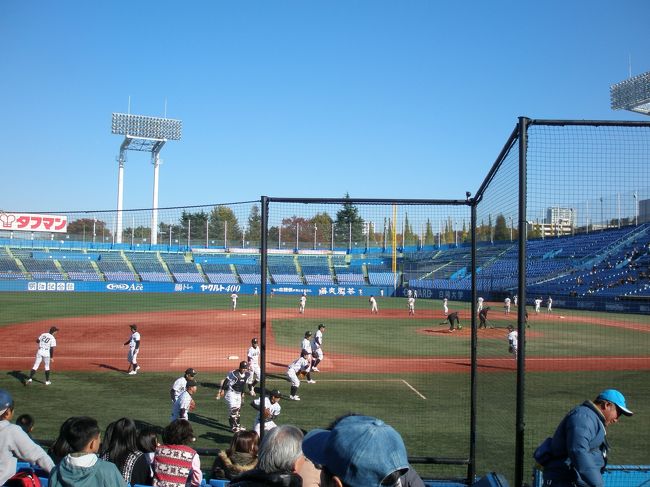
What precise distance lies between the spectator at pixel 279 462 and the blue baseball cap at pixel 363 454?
727 millimetres

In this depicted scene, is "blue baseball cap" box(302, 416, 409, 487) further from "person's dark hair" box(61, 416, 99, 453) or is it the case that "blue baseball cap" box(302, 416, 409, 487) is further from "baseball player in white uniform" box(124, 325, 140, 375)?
"baseball player in white uniform" box(124, 325, 140, 375)

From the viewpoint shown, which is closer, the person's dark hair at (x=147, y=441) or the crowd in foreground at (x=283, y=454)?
the crowd in foreground at (x=283, y=454)

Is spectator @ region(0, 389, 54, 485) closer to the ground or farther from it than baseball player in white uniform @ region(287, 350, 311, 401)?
farther from it

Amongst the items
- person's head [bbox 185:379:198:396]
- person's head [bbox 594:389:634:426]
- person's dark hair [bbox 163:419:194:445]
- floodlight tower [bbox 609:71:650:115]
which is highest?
floodlight tower [bbox 609:71:650:115]

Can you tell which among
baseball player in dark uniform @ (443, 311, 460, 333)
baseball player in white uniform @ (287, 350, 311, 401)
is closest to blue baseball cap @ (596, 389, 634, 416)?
baseball player in white uniform @ (287, 350, 311, 401)

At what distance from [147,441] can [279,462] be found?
314 cm

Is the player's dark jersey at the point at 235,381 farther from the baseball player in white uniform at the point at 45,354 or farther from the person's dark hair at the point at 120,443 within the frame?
the person's dark hair at the point at 120,443

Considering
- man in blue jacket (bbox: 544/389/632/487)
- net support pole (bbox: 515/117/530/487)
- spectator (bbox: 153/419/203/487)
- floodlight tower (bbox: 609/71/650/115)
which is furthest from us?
floodlight tower (bbox: 609/71/650/115)

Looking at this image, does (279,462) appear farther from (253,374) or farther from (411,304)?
(411,304)

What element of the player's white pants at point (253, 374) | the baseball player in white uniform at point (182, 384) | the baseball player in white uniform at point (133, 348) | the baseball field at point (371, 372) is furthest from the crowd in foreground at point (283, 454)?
the baseball player in white uniform at point (133, 348)

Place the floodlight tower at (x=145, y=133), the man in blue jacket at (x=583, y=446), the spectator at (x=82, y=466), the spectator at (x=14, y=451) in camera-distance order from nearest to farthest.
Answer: the spectator at (x=82, y=466) → the man in blue jacket at (x=583, y=446) → the spectator at (x=14, y=451) → the floodlight tower at (x=145, y=133)

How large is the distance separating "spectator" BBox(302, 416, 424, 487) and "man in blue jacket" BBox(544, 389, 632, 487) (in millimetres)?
2728

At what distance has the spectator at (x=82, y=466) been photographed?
3.86 meters

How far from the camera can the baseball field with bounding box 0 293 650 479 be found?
1120cm
